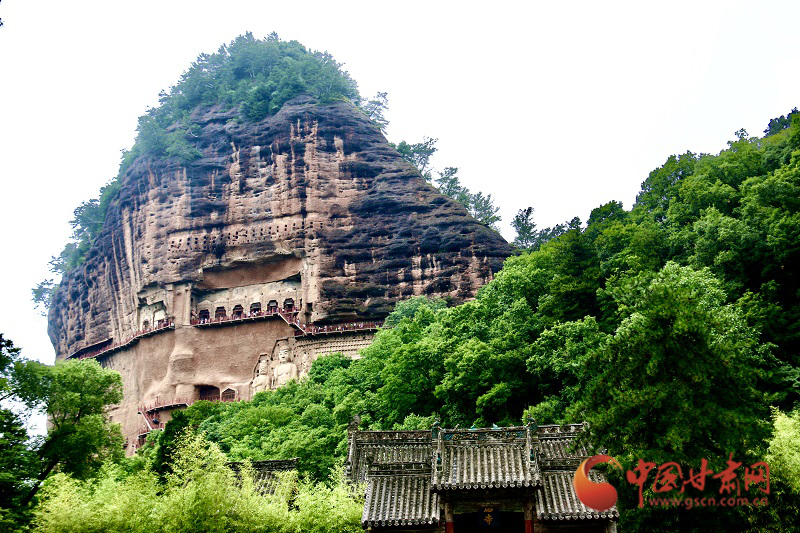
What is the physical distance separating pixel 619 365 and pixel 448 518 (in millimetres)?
4498

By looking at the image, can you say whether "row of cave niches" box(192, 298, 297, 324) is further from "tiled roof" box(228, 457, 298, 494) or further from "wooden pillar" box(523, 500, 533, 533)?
"wooden pillar" box(523, 500, 533, 533)

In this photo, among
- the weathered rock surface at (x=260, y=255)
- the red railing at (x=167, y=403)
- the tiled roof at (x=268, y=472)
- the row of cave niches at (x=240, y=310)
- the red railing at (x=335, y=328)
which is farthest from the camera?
the row of cave niches at (x=240, y=310)

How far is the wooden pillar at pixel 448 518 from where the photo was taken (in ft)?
47.9

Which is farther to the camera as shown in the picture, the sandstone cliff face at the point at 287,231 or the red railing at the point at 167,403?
the sandstone cliff face at the point at 287,231

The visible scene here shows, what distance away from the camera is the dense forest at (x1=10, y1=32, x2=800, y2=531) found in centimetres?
1345

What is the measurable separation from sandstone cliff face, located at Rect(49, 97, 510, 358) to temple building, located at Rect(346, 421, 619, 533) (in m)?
31.0

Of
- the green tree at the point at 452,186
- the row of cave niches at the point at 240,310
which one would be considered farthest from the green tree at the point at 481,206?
the row of cave niches at the point at 240,310

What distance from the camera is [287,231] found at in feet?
166

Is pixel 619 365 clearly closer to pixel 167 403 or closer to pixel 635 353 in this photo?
pixel 635 353

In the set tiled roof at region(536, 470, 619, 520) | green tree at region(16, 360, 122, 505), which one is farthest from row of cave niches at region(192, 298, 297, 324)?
tiled roof at region(536, 470, 619, 520)

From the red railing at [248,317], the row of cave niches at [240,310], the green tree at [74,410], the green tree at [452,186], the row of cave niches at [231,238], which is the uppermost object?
the green tree at [452,186]

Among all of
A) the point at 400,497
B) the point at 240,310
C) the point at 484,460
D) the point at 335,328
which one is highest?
the point at 240,310

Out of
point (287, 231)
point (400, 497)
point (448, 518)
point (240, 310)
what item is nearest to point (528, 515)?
point (448, 518)

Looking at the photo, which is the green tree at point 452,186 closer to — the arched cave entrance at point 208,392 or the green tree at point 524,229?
the green tree at point 524,229
